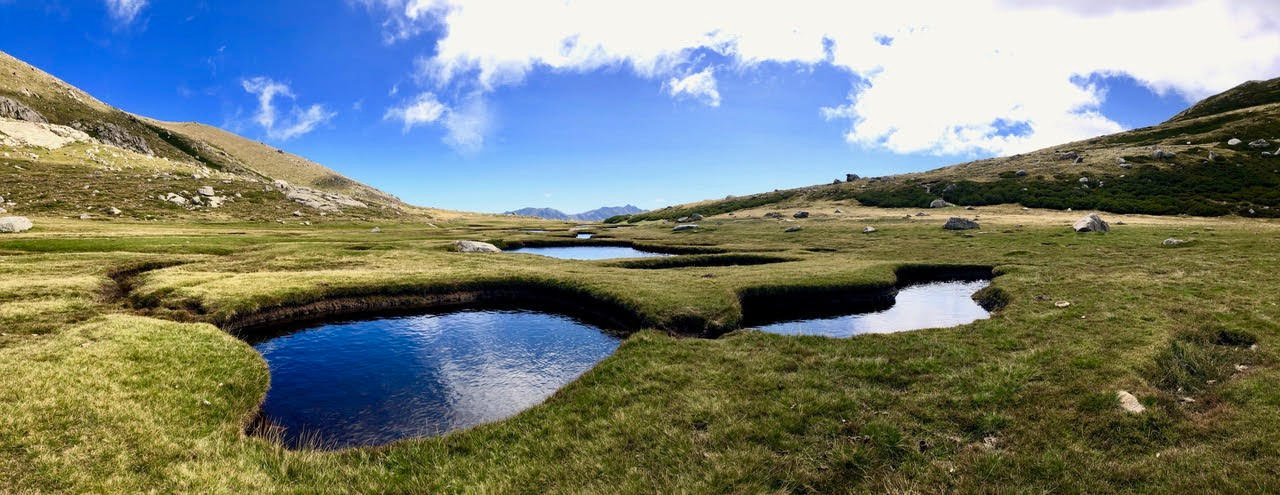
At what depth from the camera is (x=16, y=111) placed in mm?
176750

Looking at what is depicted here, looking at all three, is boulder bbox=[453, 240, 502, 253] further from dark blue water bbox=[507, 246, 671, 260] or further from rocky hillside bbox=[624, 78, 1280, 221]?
rocky hillside bbox=[624, 78, 1280, 221]

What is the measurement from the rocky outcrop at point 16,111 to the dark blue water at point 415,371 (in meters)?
249

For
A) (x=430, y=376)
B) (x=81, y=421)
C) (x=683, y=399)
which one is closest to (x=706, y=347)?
(x=683, y=399)

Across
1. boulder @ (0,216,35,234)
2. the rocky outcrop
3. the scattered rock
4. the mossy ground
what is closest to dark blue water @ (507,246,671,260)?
the mossy ground

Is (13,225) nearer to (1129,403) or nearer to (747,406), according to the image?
(747,406)

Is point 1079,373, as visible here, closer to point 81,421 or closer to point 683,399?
point 683,399

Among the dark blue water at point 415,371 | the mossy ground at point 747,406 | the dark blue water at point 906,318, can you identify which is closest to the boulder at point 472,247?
the dark blue water at point 415,371

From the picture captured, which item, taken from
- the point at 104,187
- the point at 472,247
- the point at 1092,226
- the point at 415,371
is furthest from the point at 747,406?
the point at 104,187

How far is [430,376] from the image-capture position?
25.5 meters

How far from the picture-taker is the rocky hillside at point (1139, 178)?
3819 inches

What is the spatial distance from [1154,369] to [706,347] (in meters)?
17.3

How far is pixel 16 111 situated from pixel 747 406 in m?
282

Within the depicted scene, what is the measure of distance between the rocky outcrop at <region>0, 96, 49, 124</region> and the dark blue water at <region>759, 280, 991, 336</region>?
27413 cm

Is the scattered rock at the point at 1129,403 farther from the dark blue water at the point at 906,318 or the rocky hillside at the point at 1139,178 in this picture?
the rocky hillside at the point at 1139,178
